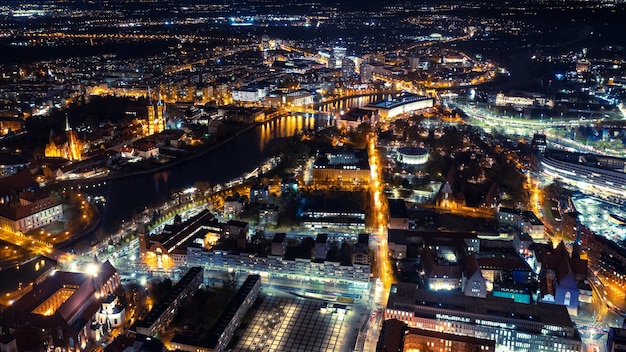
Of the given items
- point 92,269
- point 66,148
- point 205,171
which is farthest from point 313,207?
point 66,148

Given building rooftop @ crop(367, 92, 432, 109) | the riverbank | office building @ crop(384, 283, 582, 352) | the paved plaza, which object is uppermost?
building rooftop @ crop(367, 92, 432, 109)

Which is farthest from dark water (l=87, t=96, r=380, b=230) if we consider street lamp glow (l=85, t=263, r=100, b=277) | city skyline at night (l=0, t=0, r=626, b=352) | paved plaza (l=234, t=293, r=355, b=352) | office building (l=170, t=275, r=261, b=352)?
paved plaza (l=234, t=293, r=355, b=352)

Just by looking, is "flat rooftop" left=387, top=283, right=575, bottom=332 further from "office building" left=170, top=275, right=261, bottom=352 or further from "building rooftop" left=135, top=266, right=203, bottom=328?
"building rooftop" left=135, top=266, right=203, bottom=328

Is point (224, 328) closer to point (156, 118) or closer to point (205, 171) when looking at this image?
point (205, 171)

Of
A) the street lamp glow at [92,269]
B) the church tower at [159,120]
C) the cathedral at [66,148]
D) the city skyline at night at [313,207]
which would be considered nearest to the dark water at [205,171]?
the city skyline at night at [313,207]

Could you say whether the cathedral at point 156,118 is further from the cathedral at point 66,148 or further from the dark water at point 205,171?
the cathedral at point 66,148

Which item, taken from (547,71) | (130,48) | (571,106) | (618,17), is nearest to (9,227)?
(571,106)
